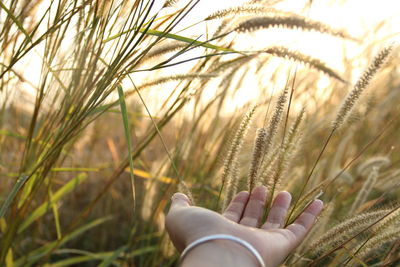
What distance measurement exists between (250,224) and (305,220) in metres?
0.13

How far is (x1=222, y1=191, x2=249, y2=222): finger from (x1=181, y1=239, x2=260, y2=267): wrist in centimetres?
26

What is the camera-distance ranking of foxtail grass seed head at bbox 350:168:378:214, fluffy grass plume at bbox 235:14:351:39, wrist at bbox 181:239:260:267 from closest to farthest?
wrist at bbox 181:239:260:267, fluffy grass plume at bbox 235:14:351:39, foxtail grass seed head at bbox 350:168:378:214

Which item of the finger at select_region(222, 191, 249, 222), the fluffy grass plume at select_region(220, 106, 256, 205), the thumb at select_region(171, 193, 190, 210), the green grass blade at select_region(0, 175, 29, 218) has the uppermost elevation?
the fluffy grass plume at select_region(220, 106, 256, 205)

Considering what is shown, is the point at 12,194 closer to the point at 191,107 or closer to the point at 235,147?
the point at 235,147

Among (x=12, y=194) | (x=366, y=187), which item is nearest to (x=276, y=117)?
(x=366, y=187)

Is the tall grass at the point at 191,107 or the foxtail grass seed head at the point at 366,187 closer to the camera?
the tall grass at the point at 191,107

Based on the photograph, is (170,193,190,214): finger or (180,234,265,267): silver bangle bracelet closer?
(180,234,265,267): silver bangle bracelet

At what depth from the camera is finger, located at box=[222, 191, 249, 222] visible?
132cm

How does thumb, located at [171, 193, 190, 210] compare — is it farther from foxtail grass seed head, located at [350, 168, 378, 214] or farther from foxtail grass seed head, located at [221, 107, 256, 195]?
foxtail grass seed head, located at [350, 168, 378, 214]

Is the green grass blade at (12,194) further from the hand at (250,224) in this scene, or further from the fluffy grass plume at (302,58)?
the fluffy grass plume at (302,58)

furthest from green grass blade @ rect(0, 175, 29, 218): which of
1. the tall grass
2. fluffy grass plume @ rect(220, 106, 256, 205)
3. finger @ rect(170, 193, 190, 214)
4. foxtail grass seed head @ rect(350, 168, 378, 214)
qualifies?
foxtail grass seed head @ rect(350, 168, 378, 214)

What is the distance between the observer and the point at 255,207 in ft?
4.19

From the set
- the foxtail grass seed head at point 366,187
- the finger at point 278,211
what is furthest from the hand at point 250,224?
the foxtail grass seed head at point 366,187

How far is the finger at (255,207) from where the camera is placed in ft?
4.15
